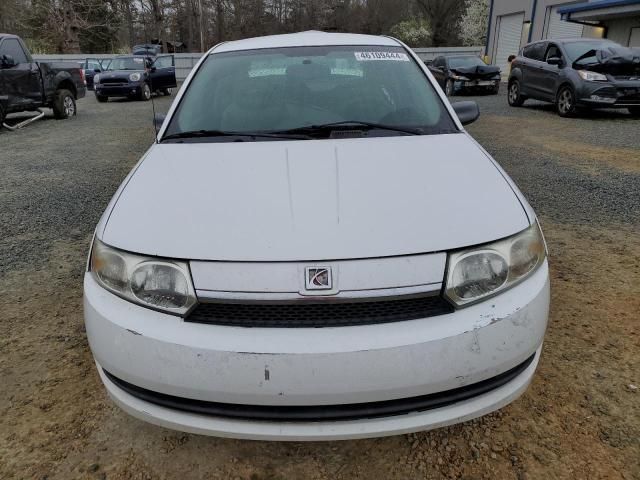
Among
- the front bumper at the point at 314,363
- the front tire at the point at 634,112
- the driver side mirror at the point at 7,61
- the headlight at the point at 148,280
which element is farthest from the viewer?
the front tire at the point at 634,112

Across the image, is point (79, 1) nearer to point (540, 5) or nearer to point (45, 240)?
point (540, 5)

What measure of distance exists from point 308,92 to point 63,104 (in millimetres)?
10888

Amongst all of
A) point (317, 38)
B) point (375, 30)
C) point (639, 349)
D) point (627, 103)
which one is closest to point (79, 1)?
point (375, 30)

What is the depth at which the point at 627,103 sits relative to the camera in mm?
9727

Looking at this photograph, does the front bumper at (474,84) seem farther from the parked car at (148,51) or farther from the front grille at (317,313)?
the front grille at (317,313)

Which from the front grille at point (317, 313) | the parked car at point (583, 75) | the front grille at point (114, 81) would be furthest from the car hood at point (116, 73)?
the front grille at point (317, 313)

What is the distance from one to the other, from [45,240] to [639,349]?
4.25 meters

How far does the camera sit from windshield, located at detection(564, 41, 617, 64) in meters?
10.2

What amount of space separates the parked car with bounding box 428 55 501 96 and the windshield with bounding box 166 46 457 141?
13.7 meters

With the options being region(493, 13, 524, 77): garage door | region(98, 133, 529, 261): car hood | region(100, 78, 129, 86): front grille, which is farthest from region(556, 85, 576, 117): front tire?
region(493, 13, 524, 77): garage door

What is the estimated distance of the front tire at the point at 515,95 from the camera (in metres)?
12.3

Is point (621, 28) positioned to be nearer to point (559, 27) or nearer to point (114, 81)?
point (559, 27)

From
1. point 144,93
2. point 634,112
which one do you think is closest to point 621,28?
point 634,112

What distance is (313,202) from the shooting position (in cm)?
175
